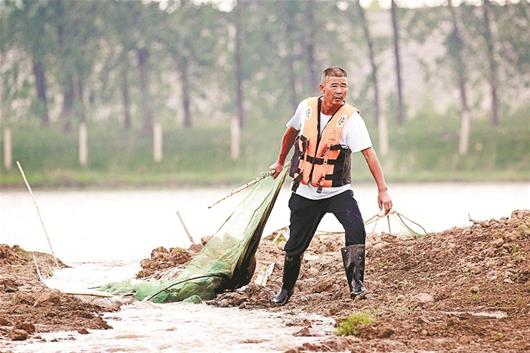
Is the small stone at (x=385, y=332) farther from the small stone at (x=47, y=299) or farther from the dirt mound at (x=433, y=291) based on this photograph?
the small stone at (x=47, y=299)

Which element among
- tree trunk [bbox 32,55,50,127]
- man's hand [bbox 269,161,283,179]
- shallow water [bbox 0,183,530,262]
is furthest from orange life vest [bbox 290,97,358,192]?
tree trunk [bbox 32,55,50,127]

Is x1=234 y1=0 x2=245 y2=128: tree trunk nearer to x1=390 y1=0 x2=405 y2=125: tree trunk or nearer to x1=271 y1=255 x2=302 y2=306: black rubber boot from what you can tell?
x1=390 y1=0 x2=405 y2=125: tree trunk

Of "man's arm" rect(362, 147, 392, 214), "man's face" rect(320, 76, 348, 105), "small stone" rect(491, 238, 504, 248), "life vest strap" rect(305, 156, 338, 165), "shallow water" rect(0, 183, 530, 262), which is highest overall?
"man's face" rect(320, 76, 348, 105)

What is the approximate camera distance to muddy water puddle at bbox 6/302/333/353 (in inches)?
341

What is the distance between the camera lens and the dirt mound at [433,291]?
8.55m

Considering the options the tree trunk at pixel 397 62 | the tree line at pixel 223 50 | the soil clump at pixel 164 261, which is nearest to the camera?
the soil clump at pixel 164 261

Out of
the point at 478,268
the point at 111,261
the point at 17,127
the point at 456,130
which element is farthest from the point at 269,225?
the point at 17,127

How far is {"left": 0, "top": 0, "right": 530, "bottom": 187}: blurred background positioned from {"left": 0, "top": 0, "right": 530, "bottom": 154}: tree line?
2.0 inches

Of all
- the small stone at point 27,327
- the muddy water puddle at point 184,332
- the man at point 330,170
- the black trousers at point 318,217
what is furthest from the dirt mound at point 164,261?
the small stone at point 27,327

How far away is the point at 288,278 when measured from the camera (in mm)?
10617

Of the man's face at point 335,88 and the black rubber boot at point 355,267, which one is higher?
the man's face at point 335,88

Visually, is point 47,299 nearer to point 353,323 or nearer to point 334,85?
point 353,323

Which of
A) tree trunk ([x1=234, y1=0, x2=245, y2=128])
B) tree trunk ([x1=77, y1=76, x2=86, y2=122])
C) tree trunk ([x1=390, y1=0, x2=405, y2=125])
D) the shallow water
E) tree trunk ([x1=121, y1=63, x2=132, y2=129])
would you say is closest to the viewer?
the shallow water

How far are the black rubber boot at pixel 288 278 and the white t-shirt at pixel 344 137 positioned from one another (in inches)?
22.4
